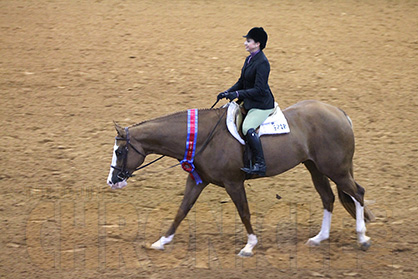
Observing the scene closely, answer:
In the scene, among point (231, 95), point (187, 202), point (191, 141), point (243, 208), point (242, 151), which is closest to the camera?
point (231, 95)

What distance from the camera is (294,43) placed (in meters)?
14.4

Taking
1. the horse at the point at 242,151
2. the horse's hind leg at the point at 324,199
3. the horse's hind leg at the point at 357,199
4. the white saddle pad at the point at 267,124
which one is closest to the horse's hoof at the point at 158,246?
the horse at the point at 242,151

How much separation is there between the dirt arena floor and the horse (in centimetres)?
54

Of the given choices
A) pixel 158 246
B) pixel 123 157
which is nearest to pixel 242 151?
pixel 123 157

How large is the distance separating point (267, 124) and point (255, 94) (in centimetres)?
48

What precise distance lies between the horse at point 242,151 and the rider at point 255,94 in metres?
0.18

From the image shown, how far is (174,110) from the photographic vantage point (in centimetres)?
1167

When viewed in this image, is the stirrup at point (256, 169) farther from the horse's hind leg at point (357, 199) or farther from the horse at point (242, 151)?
the horse's hind leg at point (357, 199)

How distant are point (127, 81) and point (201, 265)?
6.44m

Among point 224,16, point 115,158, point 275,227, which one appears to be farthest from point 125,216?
point 224,16

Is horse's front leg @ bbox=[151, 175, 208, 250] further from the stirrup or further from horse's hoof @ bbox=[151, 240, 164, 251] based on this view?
the stirrup

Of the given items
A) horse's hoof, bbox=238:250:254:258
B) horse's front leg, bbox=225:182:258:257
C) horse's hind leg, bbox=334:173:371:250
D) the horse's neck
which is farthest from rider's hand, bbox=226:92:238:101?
horse's hoof, bbox=238:250:254:258

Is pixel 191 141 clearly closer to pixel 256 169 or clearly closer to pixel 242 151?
pixel 242 151

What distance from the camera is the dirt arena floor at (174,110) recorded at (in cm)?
759
